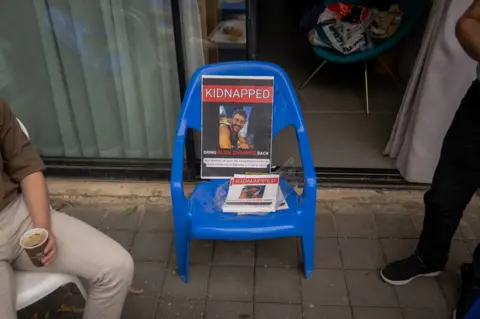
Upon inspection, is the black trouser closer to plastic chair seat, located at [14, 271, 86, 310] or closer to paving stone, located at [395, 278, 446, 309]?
paving stone, located at [395, 278, 446, 309]

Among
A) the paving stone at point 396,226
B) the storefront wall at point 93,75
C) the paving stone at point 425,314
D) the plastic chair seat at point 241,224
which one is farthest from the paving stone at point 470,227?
the storefront wall at point 93,75

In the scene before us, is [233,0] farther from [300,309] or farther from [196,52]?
[300,309]

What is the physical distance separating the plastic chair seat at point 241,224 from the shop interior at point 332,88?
65cm

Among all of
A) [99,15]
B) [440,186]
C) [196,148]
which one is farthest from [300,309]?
[99,15]

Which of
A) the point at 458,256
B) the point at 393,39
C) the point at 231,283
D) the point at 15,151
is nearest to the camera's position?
the point at 15,151

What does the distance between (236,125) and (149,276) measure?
795 millimetres

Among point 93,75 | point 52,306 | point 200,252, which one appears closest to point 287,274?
point 200,252

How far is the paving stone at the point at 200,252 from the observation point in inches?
84.1

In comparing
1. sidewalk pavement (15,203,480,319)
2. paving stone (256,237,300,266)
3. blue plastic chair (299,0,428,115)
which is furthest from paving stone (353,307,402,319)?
blue plastic chair (299,0,428,115)

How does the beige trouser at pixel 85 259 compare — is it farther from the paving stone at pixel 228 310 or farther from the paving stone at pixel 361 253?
the paving stone at pixel 361 253

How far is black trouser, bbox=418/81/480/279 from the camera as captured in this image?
5.18 ft

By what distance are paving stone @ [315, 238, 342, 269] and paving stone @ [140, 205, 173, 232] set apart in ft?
2.46

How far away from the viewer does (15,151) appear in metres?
1.54

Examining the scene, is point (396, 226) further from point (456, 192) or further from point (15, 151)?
point (15, 151)
